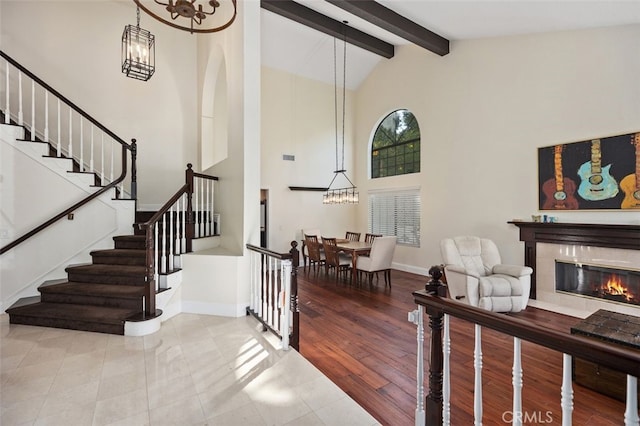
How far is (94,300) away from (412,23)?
6.51 meters

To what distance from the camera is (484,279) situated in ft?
13.7

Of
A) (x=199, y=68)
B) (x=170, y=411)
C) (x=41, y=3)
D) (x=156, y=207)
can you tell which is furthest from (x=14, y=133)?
(x=170, y=411)

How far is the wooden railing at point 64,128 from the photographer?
4.55 meters

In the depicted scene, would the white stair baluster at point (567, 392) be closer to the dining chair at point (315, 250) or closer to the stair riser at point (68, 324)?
the stair riser at point (68, 324)

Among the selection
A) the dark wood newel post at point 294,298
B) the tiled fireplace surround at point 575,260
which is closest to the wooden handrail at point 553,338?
the dark wood newel post at point 294,298

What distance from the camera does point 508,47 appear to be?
5.12 meters

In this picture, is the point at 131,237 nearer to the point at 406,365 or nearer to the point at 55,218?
the point at 55,218

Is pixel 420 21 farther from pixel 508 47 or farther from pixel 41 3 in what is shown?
pixel 41 3

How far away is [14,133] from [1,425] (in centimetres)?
394

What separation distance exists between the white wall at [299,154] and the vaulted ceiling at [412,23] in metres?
0.54

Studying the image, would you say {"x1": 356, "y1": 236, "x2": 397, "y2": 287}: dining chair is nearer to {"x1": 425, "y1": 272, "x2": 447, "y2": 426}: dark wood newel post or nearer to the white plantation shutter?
the white plantation shutter

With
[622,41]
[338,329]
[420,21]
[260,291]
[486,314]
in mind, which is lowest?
[338,329]

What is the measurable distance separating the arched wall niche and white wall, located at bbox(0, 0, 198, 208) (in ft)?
0.99

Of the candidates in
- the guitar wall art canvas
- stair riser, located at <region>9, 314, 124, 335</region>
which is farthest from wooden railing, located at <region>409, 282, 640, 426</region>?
the guitar wall art canvas
